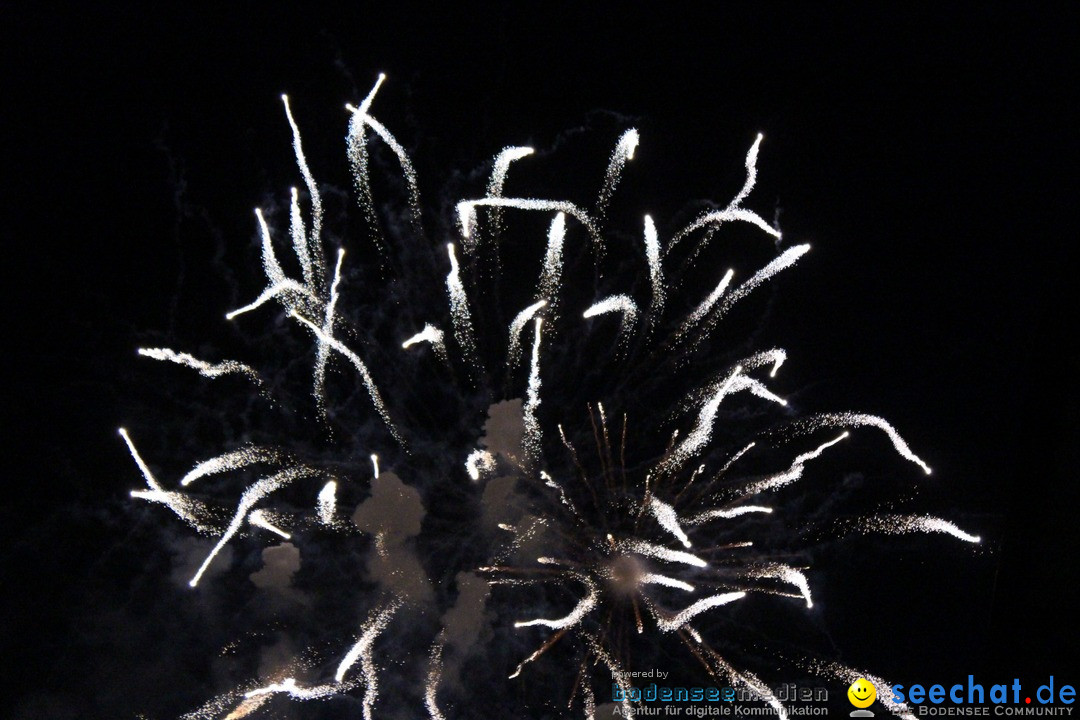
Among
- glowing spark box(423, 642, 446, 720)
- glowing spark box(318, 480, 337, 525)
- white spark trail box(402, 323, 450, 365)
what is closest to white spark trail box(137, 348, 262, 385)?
glowing spark box(318, 480, 337, 525)

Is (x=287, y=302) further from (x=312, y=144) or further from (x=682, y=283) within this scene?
(x=682, y=283)

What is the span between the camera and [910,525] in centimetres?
1080

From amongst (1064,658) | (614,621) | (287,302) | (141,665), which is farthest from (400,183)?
(1064,658)

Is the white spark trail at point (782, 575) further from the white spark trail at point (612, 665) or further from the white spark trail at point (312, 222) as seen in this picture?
the white spark trail at point (312, 222)

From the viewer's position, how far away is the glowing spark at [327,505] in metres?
10.9

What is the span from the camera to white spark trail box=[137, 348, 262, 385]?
36.0 feet

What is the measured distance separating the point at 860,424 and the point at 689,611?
12.6ft

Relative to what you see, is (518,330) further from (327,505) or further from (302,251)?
(327,505)

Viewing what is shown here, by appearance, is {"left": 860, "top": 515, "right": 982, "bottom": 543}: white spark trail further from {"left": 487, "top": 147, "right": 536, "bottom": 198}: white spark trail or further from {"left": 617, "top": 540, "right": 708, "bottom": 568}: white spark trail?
{"left": 487, "top": 147, "right": 536, "bottom": 198}: white spark trail

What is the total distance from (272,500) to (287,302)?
2.97 meters

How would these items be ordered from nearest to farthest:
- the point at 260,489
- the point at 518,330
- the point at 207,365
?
1. the point at 518,330
2. the point at 260,489
3. the point at 207,365

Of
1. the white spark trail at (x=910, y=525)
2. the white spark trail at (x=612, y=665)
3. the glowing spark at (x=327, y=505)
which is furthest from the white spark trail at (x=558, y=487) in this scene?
the white spark trail at (x=910, y=525)

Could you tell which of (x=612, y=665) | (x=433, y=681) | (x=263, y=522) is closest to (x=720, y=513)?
(x=612, y=665)

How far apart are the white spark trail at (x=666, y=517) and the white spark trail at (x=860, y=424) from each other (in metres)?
2.45
